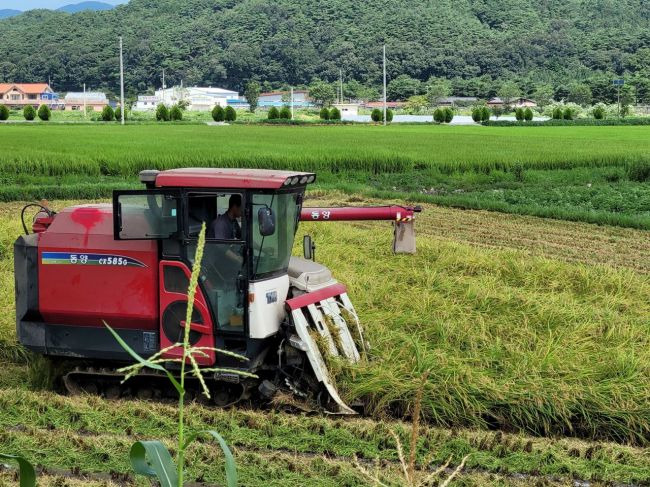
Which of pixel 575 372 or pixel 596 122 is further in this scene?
pixel 596 122

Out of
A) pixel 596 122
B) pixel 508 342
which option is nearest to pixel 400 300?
pixel 508 342

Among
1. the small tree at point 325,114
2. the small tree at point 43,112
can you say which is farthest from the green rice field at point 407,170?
the small tree at point 325,114

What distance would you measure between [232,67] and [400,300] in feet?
492

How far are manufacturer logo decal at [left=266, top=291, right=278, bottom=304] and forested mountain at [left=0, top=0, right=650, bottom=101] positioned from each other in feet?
403

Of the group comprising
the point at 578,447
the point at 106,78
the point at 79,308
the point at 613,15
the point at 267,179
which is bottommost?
the point at 578,447

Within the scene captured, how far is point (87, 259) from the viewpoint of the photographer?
816 centimetres

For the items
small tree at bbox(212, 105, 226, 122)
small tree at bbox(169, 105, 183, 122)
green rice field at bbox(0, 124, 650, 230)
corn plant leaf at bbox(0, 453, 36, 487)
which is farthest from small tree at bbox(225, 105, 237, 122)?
corn plant leaf at bbox(0, 453, 36, 487)

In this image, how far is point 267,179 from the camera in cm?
776

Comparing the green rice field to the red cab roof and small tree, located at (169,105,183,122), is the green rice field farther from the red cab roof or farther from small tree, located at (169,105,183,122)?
small tree, located at (169,105,183,122)

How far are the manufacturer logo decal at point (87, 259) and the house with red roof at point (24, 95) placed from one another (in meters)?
128

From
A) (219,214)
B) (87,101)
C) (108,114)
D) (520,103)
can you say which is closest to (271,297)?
(219,214)

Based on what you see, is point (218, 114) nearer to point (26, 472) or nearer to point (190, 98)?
point (190, 98)

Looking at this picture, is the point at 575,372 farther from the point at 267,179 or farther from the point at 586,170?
the point at 586,170

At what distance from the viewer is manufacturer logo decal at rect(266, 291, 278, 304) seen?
8.02 m
